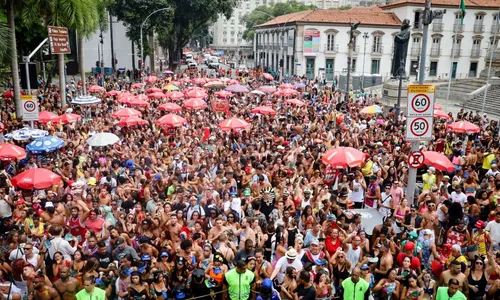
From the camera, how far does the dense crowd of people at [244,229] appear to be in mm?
6684

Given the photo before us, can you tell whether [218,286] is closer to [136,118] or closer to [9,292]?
[9,292]

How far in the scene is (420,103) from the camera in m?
9.48

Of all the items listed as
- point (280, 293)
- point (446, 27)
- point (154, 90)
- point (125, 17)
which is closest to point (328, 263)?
point (280, 293)

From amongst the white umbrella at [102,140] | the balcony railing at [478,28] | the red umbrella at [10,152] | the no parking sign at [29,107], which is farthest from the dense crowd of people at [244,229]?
the balcony railing at [478,28]

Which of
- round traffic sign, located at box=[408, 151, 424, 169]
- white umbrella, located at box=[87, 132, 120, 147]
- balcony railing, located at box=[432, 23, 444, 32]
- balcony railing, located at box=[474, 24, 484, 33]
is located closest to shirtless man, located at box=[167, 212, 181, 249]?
round traffic sign, located at box=[408, 151, 424, 169]

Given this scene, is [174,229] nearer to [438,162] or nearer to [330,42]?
[438,162]

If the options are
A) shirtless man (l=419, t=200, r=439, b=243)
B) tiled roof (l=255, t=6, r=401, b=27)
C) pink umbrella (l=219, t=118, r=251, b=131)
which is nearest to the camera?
shirtless man (l=419, t=200, r=439, b=243)

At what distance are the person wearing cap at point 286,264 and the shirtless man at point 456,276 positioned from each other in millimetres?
2083

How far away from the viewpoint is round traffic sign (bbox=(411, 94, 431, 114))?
31.0 feet

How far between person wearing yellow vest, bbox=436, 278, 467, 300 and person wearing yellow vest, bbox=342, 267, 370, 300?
98 centimetres

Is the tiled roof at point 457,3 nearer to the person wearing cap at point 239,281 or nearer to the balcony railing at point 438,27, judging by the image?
the balcony railing at point 438,27

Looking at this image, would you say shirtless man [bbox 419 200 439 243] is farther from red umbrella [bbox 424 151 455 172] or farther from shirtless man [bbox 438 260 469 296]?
red umbrella [bbox 424 151 455 172]

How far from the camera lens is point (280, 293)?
22.5ft

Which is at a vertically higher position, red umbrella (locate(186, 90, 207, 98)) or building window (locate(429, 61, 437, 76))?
building window (locate(429, 61, 437, 76))
